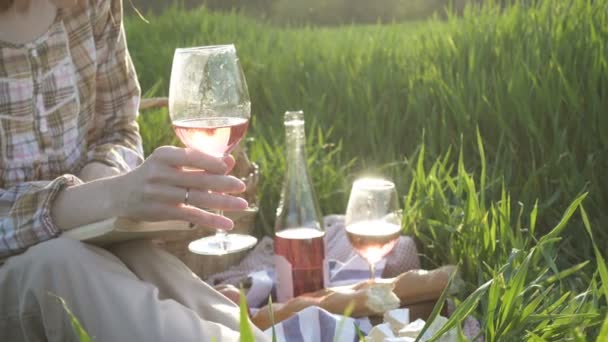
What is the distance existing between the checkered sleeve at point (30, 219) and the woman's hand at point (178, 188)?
0.22 meters

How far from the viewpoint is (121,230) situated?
1611 millimetres

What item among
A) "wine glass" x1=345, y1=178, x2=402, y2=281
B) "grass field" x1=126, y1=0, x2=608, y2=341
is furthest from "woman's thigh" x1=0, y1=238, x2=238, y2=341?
"wine glass" x1=345, y1=178, x2=402, y2=281

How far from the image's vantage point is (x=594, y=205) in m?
2.78

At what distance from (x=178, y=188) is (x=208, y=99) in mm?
331

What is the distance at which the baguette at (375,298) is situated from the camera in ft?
6.71

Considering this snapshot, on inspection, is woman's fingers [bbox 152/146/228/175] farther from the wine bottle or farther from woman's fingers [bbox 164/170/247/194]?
the wine bottle

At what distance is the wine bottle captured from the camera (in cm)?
230

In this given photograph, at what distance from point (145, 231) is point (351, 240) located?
0.68 metres

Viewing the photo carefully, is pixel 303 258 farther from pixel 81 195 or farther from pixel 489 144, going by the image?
pixel 489 144

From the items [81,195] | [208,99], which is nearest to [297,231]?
[208,99]

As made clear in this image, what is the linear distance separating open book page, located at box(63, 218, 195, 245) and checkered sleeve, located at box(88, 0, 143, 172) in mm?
660

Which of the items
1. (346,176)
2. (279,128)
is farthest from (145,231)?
(279,128)

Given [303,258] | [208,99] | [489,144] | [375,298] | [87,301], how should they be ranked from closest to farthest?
[87,301], [208,99], [375,298], [303,258], [489,144]

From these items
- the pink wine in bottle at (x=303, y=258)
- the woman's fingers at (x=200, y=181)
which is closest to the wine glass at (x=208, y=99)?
the woman's fingers at (x=200, y=181)
